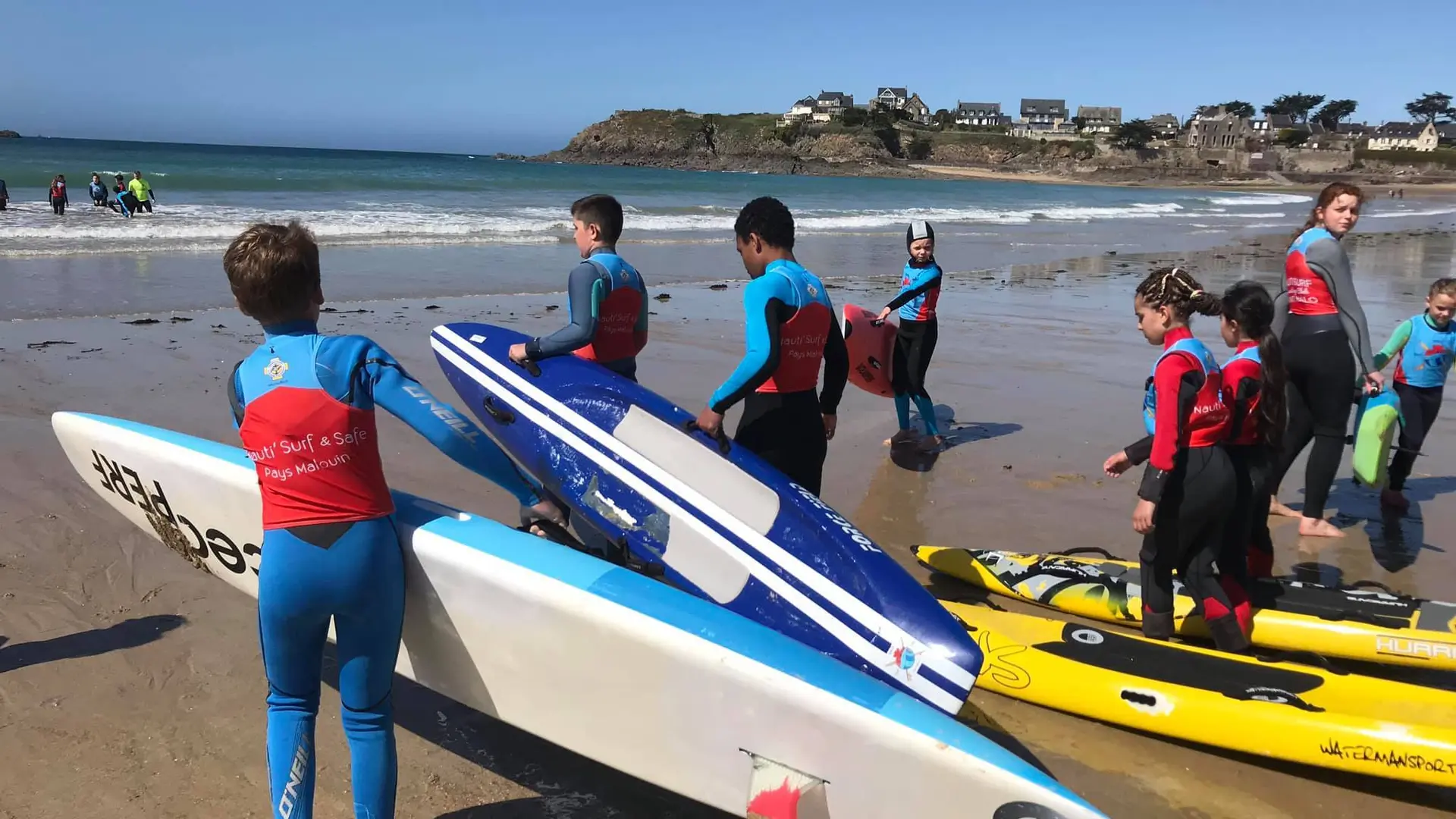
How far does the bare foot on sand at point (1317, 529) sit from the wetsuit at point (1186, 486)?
177 centimetres

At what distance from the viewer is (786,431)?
12.8 ft

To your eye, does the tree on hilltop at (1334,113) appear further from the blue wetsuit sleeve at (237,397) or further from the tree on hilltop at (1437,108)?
the blue wetsuit sleeve at (237,397)

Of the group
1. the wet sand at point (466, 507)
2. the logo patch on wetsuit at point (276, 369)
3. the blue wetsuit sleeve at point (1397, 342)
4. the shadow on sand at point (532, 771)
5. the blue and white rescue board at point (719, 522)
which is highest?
the logo patch on wetsuit at point (276, 369)

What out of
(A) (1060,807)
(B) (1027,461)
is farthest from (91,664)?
(B) (1027,461)

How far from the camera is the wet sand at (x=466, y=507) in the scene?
3.05 metres

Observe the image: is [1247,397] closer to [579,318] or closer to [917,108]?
[579,318]

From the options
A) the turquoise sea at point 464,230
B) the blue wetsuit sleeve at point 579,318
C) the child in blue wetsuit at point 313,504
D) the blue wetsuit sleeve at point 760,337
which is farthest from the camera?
the turquoise sea at point 464,230

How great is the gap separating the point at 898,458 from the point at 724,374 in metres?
2.35

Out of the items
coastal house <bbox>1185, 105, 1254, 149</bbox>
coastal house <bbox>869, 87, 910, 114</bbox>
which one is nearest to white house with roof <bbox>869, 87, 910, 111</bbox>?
coastal house <bbox>869, 87, 910, 114</bbox>

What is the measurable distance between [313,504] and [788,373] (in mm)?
1998

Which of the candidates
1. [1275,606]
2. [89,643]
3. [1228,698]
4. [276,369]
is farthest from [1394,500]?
[89,643]

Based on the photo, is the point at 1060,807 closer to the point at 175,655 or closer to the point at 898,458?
the point at 175,655

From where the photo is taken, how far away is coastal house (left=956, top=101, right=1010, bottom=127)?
15525 cm

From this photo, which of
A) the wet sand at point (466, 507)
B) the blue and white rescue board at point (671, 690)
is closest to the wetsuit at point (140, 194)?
the wet sand at point (466, 507)
